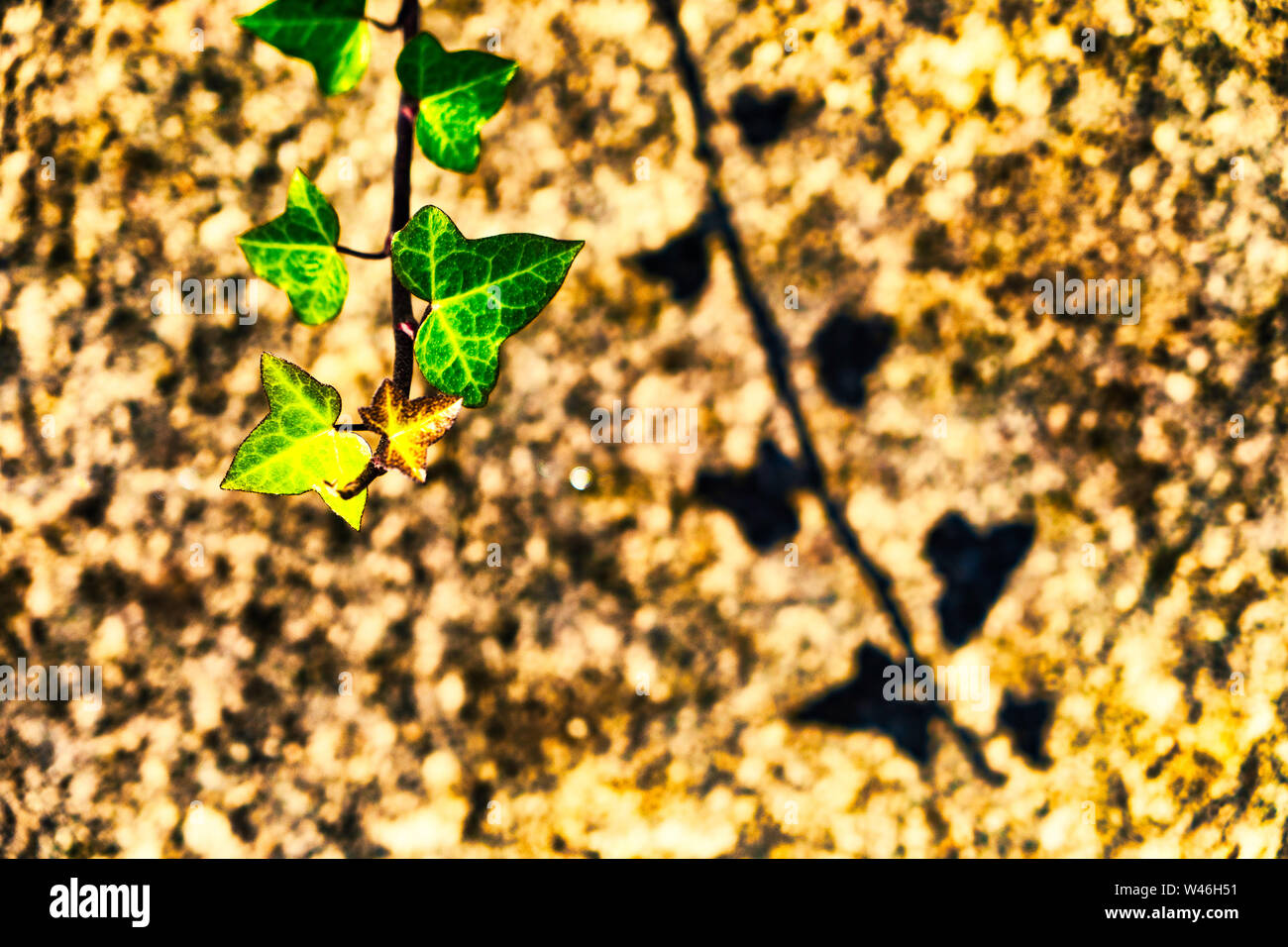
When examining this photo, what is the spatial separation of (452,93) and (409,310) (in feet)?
0.51

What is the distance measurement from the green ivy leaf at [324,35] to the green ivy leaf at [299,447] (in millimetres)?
207

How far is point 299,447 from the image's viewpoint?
0.50 m

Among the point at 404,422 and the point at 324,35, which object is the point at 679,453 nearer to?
the point at 404,422

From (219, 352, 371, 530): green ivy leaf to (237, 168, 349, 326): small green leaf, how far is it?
0.06 m

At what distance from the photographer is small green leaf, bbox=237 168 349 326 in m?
0.54

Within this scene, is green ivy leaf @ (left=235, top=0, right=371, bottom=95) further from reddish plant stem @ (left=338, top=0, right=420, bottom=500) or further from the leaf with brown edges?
the leaf with brown edges

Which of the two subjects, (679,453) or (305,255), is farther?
(679,453)

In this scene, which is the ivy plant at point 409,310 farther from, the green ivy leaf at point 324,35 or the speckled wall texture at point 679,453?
the speckled wall texture at point 679,453

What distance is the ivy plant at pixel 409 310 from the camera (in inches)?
19.3

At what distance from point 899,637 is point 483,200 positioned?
0.61 m

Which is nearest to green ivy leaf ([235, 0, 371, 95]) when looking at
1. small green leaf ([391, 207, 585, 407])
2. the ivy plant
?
the ivy plant

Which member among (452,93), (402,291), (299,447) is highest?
(452,93)

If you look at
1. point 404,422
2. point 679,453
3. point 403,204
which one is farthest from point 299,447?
point 679,453

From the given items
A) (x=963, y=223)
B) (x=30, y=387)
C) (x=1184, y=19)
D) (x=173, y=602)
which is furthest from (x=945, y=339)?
(x=30, y=387)
